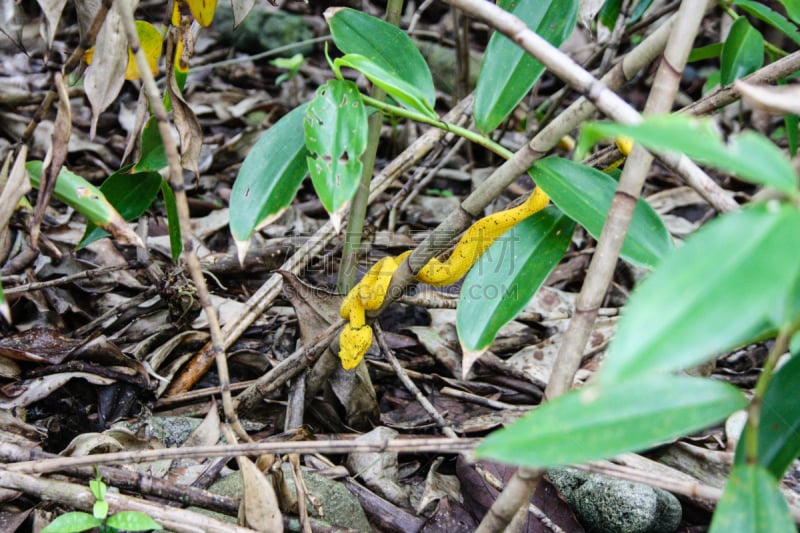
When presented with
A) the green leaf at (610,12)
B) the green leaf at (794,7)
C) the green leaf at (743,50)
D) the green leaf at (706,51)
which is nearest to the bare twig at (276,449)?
the green leaf at (794,7)

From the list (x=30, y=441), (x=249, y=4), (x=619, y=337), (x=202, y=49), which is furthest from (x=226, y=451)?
(x=202, y=49)

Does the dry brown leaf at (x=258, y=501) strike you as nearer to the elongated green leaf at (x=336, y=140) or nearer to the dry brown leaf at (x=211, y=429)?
the dry brown leaf at (x=211, y=429)

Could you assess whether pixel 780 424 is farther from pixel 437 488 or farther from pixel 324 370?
pixel 324 370

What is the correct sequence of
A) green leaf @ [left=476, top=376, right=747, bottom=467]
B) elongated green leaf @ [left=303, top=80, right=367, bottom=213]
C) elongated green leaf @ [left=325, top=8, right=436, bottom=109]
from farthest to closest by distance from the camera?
1. elongated green leaf @ [left=325, top=8, right=436, bottom=109]
2. elongated green leaf @ [left=303, top=80, right=367, bottom=213]
3. green leaf @ [left=476, top=376, right=747, bottom=467]

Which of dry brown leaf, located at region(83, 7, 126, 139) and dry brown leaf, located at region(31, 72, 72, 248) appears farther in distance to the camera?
dry brown leaf, located at region(83, 7, 126, 139)

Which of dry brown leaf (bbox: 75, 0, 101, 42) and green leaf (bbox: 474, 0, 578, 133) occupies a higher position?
green leaf (bbox: 474, 0, 578, 133)

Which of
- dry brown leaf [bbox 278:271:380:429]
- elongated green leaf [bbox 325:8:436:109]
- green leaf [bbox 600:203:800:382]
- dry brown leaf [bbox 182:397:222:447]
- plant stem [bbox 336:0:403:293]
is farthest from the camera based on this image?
dry brown leaf [bbox 278:271:380:429]

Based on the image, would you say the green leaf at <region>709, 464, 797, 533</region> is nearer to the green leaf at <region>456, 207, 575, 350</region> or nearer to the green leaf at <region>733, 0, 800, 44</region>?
the green leaf at <region>456, 207, 575, 350</region>

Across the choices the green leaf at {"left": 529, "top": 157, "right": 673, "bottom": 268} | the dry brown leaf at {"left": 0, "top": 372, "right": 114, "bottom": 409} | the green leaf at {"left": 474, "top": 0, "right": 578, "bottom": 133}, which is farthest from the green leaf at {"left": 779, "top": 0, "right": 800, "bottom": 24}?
the dry brown leaf at {"left": 0, "top": 372, "right": 114, "bottom": 409}
